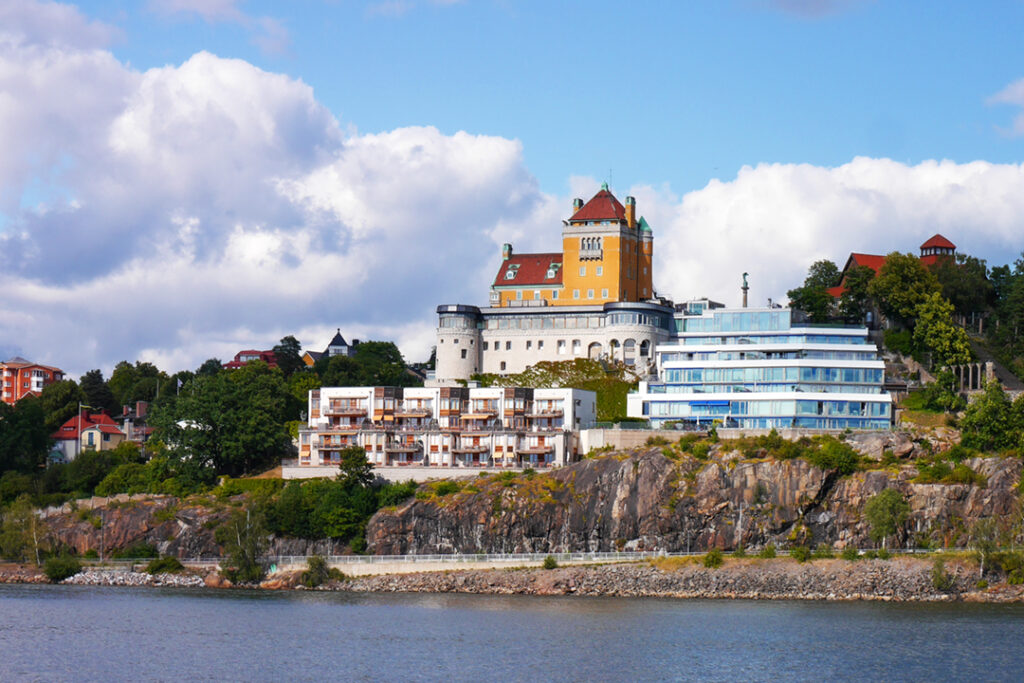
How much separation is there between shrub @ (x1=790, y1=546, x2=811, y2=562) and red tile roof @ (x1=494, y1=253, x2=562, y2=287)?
52963mm

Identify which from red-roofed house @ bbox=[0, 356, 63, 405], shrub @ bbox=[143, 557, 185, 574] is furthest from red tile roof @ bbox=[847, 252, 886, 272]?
red-roofed house @ bbox=[0, 356, 63, 405]

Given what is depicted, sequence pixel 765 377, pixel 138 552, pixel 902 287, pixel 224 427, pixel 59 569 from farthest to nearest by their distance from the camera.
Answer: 1. pixel 902 287
2. pixel 224 427
3. pixel 765 377
4. pixel 138 552
5. pixel 59 569

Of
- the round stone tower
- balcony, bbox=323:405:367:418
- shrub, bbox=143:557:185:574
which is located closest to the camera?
shrub, bbox=143:557:185:574

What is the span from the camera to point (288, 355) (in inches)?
7151

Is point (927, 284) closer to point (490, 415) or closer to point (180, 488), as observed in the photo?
point (490, 415)

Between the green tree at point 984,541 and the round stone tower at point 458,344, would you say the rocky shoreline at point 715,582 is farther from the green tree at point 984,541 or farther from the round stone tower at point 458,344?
the round stone tower at point 458,344

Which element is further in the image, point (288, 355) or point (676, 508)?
point (288, 355)

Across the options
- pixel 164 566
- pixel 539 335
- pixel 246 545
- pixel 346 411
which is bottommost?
pixel 164 566

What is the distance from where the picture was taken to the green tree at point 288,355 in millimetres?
177125

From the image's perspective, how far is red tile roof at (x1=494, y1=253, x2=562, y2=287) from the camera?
484 ft

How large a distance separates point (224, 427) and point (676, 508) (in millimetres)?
42402

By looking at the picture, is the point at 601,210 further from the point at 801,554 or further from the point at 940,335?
the point at 801,554

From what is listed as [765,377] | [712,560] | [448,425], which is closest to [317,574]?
[448,425]

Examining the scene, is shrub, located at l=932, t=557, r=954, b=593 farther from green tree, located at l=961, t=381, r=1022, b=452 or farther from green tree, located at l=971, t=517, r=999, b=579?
A: green tree, located at l=961, t=381, r=1022, b=452
